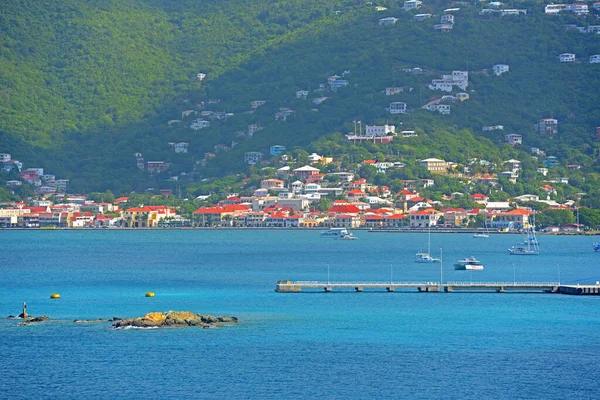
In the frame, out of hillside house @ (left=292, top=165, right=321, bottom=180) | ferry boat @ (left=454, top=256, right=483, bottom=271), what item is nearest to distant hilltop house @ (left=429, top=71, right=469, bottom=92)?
hillside house @ (left=292, top=165, right=321, bottom=180)

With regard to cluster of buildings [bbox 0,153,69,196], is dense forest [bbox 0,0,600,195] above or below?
above

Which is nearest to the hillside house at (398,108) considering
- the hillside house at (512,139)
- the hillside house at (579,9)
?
the hillside house at (512,139)

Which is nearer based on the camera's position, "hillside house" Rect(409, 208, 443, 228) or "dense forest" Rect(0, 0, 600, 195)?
"hillside house" Rect(409, 208, 443, 228)

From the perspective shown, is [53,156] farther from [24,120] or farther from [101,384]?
[101,384]

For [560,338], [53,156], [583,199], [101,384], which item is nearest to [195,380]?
[101,384]

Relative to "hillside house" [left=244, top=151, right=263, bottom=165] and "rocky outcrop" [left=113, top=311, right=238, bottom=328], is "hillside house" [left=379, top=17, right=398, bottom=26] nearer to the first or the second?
"hillside house" [left=244, top=151, right=263, bottom=165]

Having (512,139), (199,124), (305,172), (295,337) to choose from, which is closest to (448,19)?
(512,139)

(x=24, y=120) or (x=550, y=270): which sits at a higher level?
(x=24, y=120)
